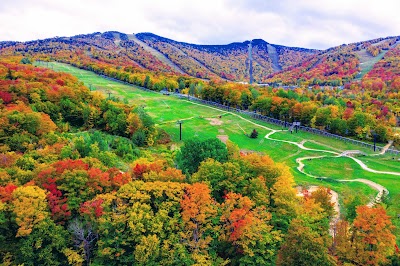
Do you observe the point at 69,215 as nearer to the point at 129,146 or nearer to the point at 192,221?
the point at 192,221

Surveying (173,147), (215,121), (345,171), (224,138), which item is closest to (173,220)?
(345,171)

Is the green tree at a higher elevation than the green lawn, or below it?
higher

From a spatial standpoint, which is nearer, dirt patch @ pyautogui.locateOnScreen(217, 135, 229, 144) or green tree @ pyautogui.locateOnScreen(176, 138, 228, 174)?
green tree @ pyautogui.locateOnScreen(176, 138, 228, 174)

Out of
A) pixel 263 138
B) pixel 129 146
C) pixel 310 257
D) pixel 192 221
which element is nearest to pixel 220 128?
pixel 263 138

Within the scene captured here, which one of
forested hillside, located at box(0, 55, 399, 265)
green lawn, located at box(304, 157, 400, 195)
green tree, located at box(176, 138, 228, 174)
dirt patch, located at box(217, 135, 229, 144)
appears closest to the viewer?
forested hillside, located at box(0, 55, 399, 265)

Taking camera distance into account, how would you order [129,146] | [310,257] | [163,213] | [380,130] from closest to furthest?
[310,257] → [163,213] → [129,146] → [380,130]

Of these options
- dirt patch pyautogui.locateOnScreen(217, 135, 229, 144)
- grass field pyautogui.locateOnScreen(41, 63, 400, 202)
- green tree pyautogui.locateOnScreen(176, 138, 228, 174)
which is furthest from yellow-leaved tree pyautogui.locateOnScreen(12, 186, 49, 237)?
dirt patch pyautogui.locateOnScreen(217, 135, 229, 144)

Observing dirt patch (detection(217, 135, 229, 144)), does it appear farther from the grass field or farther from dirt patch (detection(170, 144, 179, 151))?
dirt patch (detection(170, 144, 179, 151))

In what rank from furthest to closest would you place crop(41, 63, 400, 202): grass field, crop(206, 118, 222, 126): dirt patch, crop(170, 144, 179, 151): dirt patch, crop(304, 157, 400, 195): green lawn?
crop(206, 118, 222, 126): dirt patch < crop(170, 144, 179, 151): dirt patch < crop(41, 63, 400, 202): grass field < crop(304, 157, 400, 195): green lawn

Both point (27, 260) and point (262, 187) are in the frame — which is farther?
point (262, 187)
